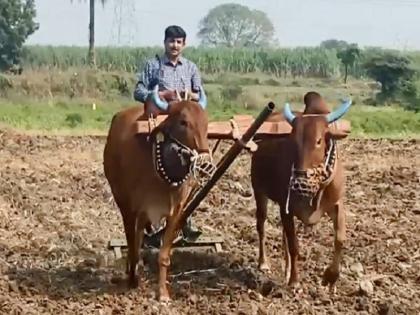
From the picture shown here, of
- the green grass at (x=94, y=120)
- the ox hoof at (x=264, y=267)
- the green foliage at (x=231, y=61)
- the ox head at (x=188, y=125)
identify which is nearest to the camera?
the ox head at (x=188, y=125)

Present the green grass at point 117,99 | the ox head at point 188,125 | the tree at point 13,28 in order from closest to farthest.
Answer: the ox head at point 188,125 < the green grass at point 117,99 < the tree at point 13,28

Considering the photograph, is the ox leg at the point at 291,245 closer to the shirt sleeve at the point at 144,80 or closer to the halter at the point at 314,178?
the halter at the point at 314,178

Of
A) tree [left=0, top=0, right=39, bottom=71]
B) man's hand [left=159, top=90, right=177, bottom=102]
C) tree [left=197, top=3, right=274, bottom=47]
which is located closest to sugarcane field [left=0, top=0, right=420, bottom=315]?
man's hand [left=159, top=90, right=177, bottom=102]

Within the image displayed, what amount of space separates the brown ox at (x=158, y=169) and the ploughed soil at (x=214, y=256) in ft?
1.56

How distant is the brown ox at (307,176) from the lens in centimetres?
728

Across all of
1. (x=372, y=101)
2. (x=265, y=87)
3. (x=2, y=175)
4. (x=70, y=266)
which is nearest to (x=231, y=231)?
(x=70, y=266)

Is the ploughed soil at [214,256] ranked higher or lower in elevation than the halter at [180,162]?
lower

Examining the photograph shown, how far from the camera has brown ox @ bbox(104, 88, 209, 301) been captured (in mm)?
7227

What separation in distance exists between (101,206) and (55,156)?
A: 5037 mm

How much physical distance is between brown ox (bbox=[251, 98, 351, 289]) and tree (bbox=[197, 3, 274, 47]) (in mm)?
67942

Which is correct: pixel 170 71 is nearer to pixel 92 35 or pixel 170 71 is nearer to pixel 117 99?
pixel 117 99

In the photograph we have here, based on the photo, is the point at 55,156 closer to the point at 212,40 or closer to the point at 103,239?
the point at 103,239

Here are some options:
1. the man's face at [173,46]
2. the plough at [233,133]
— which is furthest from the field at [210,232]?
the man's face at [173,46]

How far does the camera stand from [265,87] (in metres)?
36.9
